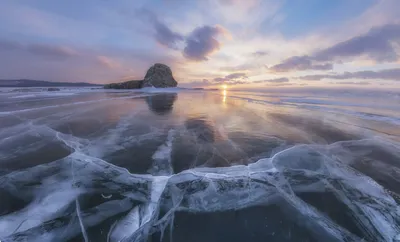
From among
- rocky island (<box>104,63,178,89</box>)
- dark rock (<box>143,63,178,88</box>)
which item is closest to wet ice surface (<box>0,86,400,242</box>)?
dark rock (<box>143,63,178,88</box>)

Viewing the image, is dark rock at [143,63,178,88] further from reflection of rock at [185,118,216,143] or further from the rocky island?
reflection of rock at [185,118,216,143]

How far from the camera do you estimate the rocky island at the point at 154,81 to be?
7206 centimetres

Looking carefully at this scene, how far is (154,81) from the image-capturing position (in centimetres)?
7369

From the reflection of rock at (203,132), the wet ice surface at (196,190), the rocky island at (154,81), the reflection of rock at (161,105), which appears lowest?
the wet ice surface at (196,190)

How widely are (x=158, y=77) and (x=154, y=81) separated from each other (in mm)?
3112

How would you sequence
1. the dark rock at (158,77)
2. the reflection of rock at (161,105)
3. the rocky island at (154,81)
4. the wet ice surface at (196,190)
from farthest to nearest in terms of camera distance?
the dark rock at (158,77), the rocky island at (154,81), the reflection of rock at (161,105), the wet ice surface at (196,190)

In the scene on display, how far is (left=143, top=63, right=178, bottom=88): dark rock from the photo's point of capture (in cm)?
7338

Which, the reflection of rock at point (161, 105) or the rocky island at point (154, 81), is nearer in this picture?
the reflection of rock at point (161, 105)

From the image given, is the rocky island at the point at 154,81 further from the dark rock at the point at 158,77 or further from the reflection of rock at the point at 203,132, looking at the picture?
the reflection of rock at the point at 203,132

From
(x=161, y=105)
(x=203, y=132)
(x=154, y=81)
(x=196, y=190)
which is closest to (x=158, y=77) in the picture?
(x=154, y=81)

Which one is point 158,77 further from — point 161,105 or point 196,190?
point 196,190

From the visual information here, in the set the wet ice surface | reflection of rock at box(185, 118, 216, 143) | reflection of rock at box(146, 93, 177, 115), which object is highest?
reflection of rock at box(146, 93, 177, 115)

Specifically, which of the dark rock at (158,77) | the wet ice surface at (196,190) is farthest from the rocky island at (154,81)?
the wet ice surface at (196,190)

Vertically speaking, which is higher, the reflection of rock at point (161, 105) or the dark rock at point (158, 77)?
the dark rock at point (158, 77)
